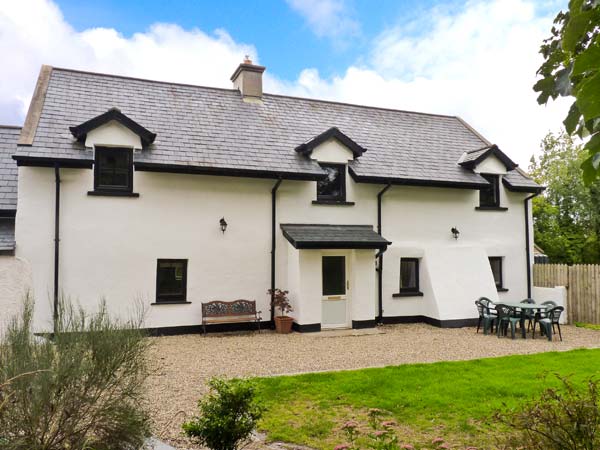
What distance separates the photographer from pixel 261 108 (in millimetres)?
17344

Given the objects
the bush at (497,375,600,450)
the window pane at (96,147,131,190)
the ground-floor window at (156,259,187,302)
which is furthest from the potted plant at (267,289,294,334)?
the bush at (497,375,600,450)

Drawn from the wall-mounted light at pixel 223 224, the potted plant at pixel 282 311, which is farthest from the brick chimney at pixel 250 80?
the potted plant at pixel 282 311

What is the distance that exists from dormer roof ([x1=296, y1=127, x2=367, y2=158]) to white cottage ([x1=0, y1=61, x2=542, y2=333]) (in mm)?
48

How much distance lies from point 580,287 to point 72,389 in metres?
16.7

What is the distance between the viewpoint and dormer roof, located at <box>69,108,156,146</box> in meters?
12.6

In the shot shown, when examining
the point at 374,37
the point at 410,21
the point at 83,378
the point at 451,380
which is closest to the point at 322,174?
the point at 410,21

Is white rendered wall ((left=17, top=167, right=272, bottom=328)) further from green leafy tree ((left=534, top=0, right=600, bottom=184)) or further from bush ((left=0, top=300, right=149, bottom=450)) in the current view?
green leafy tree ((left=534, top=0, right=600, bottom=184))

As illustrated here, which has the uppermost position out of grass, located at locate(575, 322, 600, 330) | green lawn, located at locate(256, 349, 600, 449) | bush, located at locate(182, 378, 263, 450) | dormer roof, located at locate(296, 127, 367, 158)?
dormer roof, located at locate(296, 127, 367, 158)

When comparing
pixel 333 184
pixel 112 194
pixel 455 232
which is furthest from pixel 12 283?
pixel 455 232

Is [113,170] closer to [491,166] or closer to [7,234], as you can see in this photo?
[7,234]

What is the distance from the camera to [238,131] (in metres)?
15.6

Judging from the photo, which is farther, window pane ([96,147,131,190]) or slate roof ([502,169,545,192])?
slate roof ([502,169,545,192])

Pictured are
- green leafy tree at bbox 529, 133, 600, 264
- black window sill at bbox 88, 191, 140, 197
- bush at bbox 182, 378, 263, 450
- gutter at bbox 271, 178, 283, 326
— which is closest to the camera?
bush at bbox 182, 378, 263, 450

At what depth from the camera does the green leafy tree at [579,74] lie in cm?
121
